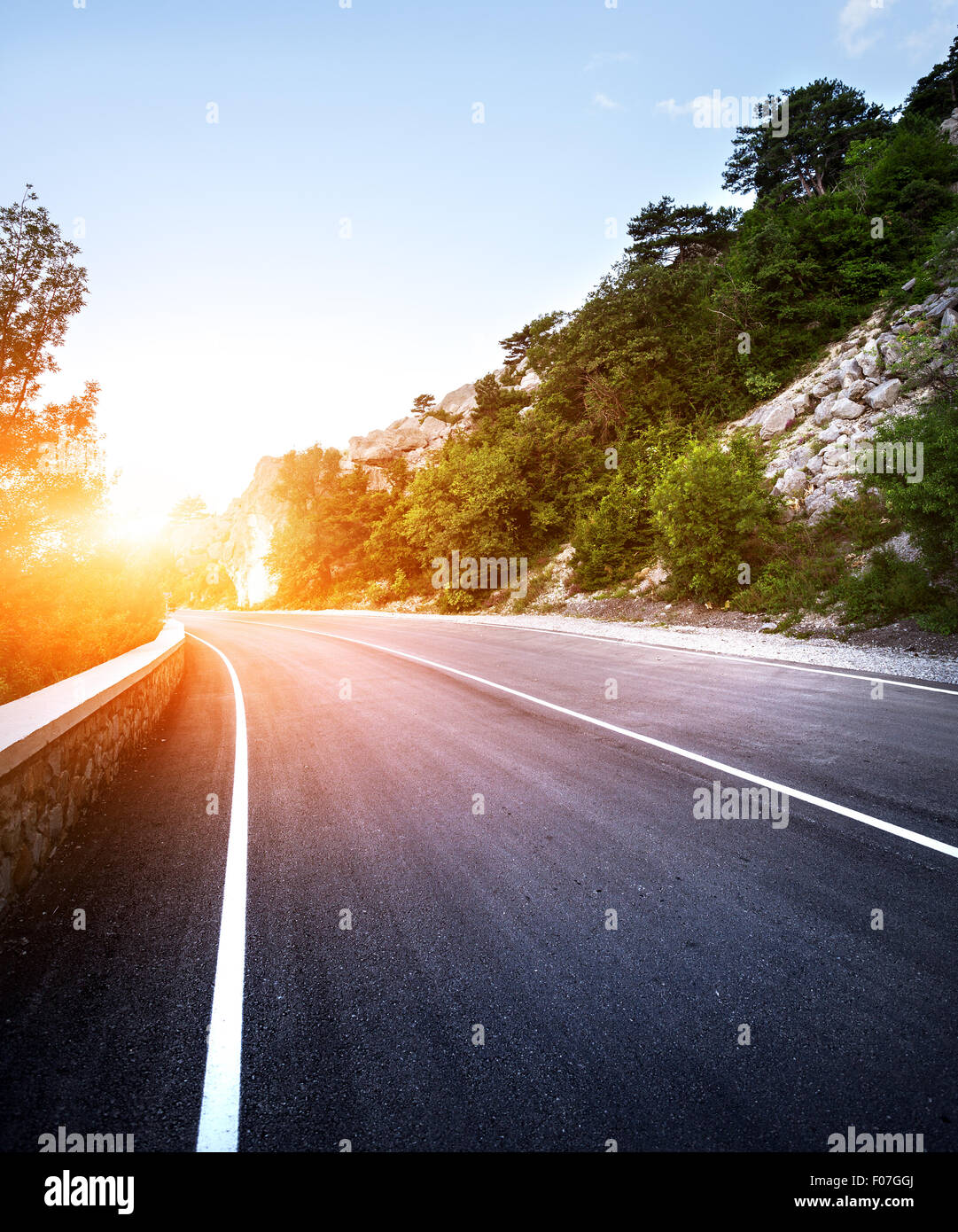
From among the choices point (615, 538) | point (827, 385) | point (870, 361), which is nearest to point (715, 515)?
point (615, 538)

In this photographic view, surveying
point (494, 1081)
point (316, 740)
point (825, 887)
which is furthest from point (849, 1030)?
point (316, 740)

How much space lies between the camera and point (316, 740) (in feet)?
19.9

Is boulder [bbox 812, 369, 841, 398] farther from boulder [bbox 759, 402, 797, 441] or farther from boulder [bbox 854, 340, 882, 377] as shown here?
boulder [bbox 759, 402, 797, 441]

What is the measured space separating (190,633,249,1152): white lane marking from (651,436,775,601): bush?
14.1m

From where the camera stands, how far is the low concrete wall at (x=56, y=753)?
3182 mm

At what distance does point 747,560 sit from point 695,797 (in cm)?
1275

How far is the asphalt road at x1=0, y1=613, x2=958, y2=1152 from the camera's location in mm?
1759

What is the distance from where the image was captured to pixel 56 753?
3871 mm

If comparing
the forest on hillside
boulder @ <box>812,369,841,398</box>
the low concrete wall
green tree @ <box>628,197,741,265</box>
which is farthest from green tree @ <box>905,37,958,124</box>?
the low concrete wall

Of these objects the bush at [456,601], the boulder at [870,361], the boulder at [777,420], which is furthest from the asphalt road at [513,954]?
the bush at [456,601]

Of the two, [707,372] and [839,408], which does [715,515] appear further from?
[707,372]

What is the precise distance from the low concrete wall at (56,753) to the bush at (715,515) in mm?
13817

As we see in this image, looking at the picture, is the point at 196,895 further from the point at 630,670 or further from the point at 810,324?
the point at 810,324

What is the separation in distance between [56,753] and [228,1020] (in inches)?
109
